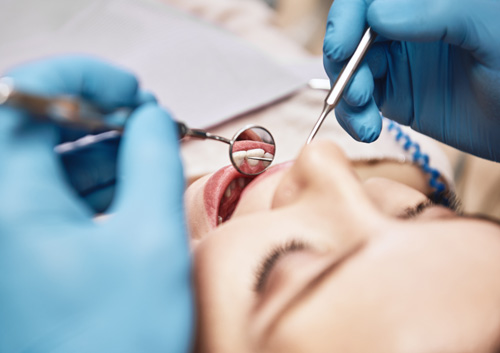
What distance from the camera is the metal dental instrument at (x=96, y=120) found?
45 centimetres

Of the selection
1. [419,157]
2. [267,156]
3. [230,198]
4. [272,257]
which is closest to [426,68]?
[419,157]

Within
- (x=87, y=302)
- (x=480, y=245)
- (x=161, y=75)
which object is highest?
(x=480, y=245)

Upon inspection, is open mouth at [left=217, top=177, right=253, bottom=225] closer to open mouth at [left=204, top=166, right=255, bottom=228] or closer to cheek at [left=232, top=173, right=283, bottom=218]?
open mouth at [left=204, top=166, right=255, bottom=228]

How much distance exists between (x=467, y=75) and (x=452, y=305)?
0.64 m

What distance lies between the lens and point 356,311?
50cm

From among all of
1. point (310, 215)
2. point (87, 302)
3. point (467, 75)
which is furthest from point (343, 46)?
point (87, 302)

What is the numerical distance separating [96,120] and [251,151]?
36cm

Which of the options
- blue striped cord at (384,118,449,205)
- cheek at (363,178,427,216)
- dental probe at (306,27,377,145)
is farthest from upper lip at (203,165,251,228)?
blue striped cord at (384,118,449,205)

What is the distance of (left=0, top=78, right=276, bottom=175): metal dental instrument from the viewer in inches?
17.7

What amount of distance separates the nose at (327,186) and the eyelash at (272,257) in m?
0.06

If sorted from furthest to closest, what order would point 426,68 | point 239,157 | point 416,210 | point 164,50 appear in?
point 164,50 → point 426,68 → point 239,157 → point 416,210

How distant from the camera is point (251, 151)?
0.84 meters

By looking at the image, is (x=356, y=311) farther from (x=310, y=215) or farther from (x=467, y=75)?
(x=467, y=75)

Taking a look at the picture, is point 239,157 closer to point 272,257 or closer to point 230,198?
point 230,198
